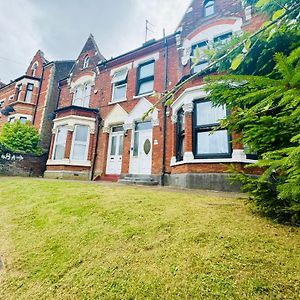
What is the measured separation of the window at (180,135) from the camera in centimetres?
823

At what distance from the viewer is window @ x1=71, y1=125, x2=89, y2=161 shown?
11856mm

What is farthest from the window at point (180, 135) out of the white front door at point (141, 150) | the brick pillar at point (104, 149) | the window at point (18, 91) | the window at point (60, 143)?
the window at point (18, 91)

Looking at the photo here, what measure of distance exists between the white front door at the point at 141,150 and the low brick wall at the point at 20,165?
7.04 meters

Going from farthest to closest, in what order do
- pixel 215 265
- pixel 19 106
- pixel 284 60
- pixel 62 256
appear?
1. pixel 19 106
2. pixel 62 256
3. pixel 215 265
4. pixel 284 60

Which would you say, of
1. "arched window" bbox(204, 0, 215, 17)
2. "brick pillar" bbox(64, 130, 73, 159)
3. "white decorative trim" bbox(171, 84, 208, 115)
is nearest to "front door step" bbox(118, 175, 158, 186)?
"white decorative trim" bbox(171, 84, 208, 115)

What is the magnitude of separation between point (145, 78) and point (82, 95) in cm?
521

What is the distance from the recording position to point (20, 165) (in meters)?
12.7

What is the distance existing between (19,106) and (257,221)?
62.5 ft

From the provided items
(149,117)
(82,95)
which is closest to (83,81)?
(82,95)

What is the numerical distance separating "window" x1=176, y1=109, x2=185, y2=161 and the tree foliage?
9.85 metres

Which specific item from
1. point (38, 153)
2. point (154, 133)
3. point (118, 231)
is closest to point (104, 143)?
point (154, 133)

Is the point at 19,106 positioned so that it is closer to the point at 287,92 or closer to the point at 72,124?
the point at 72,124

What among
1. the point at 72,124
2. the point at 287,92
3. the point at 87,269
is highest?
the point at 72,124

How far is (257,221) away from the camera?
287 cm
